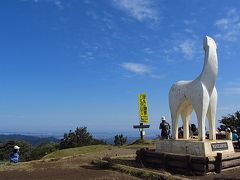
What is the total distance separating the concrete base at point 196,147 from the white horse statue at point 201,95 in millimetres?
525

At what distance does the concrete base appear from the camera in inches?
531

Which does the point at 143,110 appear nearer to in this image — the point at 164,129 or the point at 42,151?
the point at 164,129

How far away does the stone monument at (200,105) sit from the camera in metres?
13.9

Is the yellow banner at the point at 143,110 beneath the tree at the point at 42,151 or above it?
above

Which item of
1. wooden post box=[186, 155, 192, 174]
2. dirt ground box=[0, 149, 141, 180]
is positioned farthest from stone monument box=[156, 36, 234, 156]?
dirt ground box=[0, 149, 141, 180]

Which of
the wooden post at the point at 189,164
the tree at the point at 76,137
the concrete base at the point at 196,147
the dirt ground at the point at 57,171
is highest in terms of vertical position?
the tree at the point at 76,137

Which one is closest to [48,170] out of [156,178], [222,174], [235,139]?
[156,178]

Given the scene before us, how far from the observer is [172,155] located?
13.9m

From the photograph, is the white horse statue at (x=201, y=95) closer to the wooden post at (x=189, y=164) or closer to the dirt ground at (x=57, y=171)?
the wooden post at (x=189, y=164)

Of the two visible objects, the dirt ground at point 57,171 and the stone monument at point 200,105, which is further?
the stone monument at point 200,105

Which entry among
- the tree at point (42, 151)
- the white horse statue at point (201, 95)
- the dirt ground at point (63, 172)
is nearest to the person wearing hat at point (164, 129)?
the white horse statue at point (201, 95)

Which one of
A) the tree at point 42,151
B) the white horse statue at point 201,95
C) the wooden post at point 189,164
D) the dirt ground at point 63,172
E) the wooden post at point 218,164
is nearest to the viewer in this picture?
the dirt ground at point 63,172

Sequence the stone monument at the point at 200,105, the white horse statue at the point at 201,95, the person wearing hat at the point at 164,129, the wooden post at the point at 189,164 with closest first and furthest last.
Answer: the wooden post at the point at 189,164 < the stone monument at the point at 200,105 < the white horse statue at the point at 201,95 < the person wearing hat at the point at 164,129

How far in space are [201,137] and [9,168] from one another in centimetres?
794
